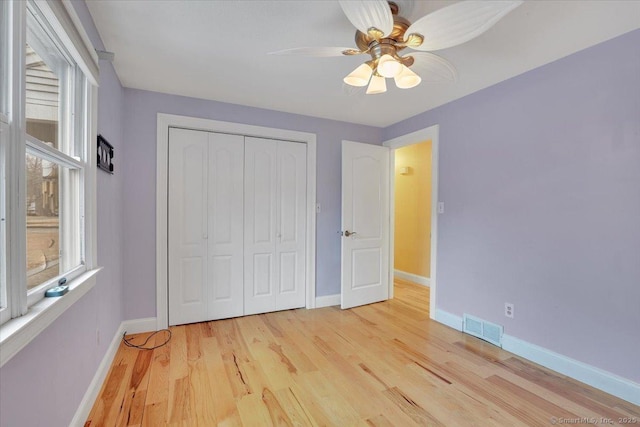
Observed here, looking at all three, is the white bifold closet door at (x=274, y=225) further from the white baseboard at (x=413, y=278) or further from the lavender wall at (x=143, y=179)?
the white baseboard at (x=413, y=278)

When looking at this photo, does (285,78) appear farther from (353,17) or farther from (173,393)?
(173,393)

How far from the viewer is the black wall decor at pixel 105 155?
1.87m

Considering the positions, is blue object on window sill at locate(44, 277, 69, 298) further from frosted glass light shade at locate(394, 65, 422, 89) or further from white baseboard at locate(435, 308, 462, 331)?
→ white baseboard at locate(435, 308, 462, 331)

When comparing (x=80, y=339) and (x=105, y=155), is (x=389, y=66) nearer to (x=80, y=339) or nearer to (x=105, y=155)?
(x=105, y=155)

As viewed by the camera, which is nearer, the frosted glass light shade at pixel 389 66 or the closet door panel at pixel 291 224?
the frosted glass light shade at pixel 389 66

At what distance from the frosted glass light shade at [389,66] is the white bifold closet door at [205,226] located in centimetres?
195

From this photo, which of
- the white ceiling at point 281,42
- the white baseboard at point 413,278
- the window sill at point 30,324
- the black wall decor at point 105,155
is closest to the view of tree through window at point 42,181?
the window sill at point 30,324

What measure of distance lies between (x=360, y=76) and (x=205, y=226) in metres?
2.10

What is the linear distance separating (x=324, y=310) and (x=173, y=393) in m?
1.83

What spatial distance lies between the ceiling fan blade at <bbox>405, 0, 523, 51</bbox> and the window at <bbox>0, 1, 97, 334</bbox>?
1.50 meters

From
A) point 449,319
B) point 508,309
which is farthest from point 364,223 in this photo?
point 508,309

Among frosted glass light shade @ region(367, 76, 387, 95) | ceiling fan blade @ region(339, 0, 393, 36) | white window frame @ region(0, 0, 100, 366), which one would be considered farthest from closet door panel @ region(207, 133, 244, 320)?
ceiling fan blade @ region(339, 0, 393, 36)

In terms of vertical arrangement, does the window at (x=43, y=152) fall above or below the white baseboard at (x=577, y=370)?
above

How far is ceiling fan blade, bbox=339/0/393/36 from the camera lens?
1166 millimetres
